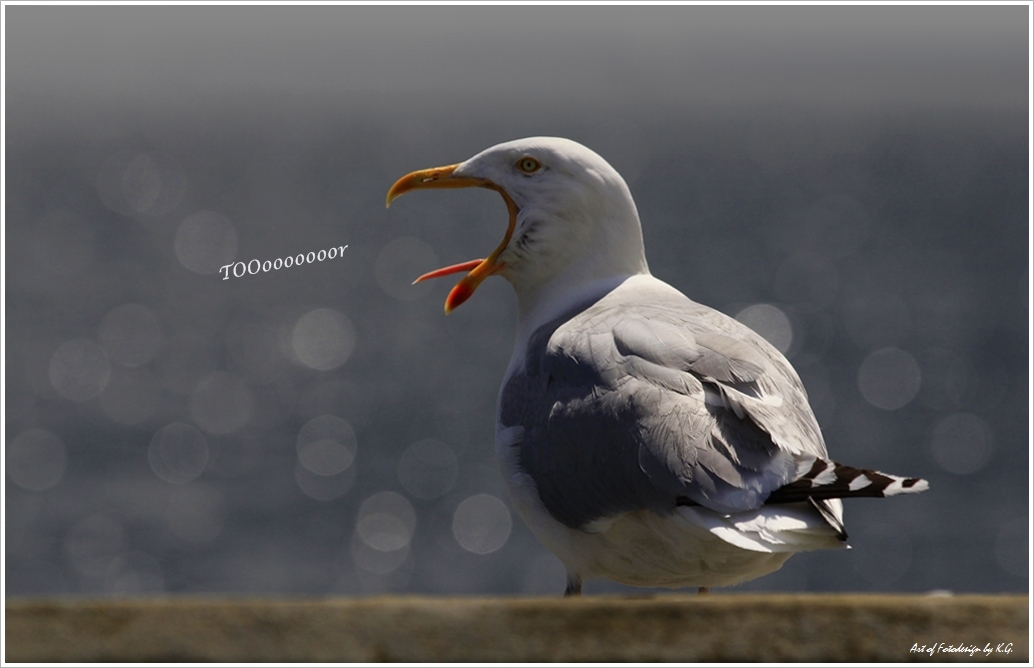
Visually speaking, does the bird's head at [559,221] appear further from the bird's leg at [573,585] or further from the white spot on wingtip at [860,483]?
the white spot on wingtip at [860,483]

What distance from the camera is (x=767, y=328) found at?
38562 millimetres

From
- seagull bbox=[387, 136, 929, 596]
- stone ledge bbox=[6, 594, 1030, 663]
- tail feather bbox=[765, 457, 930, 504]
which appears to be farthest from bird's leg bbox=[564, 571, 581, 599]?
stone ledge bbox=[6, 594, 1030, 663]

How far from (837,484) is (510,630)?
1675 millimetres

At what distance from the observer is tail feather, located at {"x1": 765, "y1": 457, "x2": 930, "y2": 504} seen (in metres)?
3.59

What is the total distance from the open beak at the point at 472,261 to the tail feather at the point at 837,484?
1908mm

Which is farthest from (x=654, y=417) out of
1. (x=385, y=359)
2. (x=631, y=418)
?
(x=385, y=359)

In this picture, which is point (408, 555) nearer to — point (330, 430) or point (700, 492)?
point (330, 430)

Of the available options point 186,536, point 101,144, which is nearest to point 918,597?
point 186,536

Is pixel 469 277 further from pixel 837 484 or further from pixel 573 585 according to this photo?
pixel 837 484

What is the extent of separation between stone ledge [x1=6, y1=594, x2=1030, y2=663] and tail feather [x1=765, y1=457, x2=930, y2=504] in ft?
3.72

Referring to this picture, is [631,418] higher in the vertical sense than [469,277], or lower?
lower

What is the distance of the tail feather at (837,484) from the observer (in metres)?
3.59

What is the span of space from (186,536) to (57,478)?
520 cm

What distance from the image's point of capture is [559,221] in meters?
5.44
